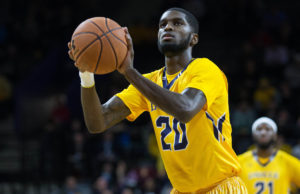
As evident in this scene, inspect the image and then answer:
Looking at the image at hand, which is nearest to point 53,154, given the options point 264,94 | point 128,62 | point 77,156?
point 77,156

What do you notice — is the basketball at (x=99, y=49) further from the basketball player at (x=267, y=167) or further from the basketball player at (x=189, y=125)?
the basketball player at (x=267, y=167)

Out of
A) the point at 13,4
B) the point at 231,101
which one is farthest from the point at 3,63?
the point at 231,101

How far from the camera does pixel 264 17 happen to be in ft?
53.0

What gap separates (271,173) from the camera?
780 cm

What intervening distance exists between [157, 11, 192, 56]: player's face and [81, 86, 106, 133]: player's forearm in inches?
28.7

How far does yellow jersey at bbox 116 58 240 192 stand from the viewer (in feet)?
14.7

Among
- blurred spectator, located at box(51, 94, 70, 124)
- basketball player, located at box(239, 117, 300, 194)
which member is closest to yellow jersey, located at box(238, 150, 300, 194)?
basketball player, located at box(239, 117, 300, 194)

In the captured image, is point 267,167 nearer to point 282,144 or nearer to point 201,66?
point 282,144

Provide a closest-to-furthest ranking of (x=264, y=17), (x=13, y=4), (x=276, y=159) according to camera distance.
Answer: (x=276, y=159), (x=264, y=17), (x=13, y=4)

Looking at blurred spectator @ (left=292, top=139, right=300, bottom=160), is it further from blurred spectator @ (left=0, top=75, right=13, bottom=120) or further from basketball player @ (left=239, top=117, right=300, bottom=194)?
blurred spectator @ (left=0, top=75, right=13, bottom=120)

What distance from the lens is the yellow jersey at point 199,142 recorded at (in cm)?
448

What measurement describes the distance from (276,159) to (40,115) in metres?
9.91

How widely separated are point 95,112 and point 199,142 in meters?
0.96

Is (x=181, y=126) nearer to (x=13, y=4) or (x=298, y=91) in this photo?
(x=298, y=91)
